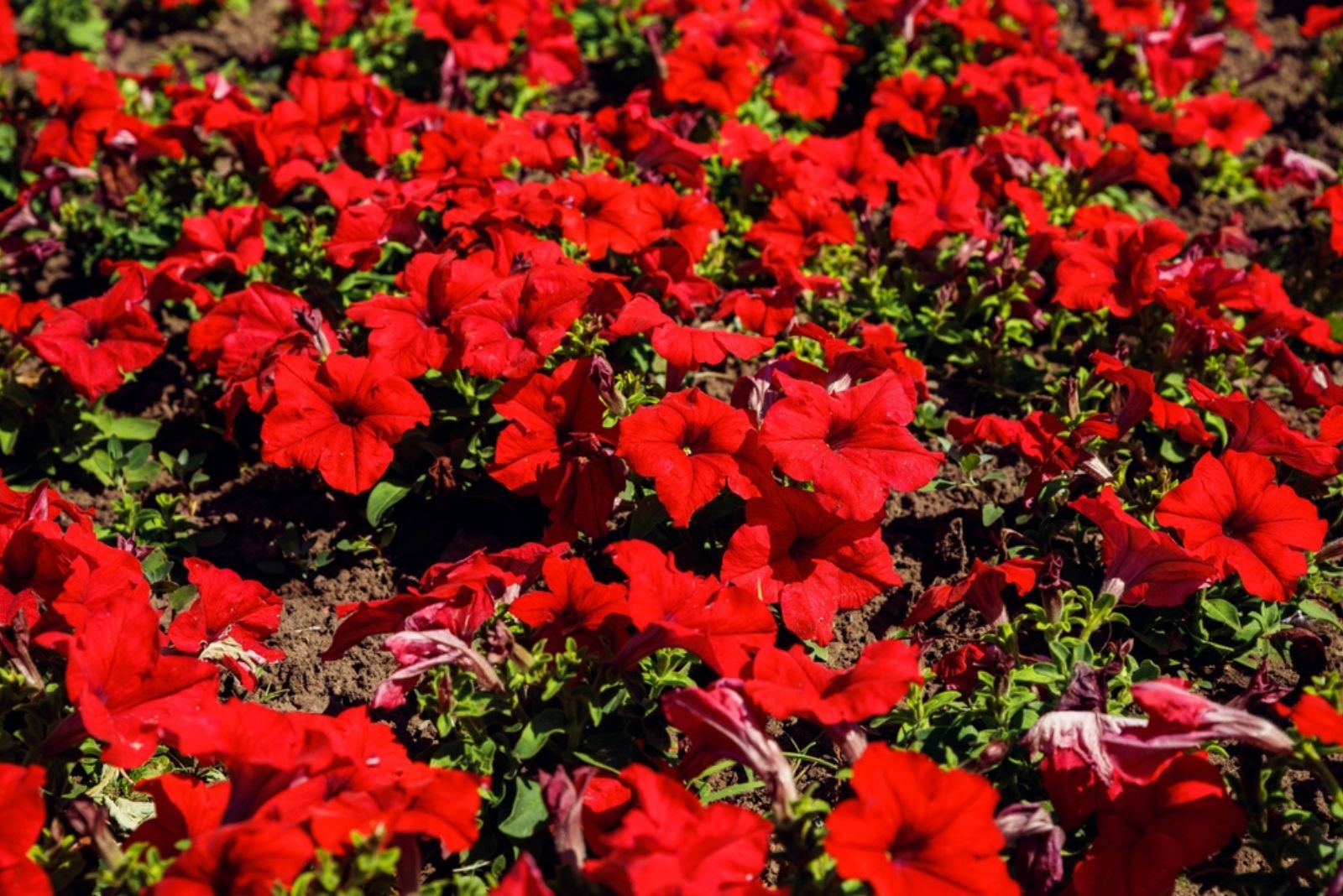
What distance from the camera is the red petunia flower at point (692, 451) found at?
2.58 meters

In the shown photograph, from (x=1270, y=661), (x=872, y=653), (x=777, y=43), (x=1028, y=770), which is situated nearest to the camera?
(x=872, y=653)

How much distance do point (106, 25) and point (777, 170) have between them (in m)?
3.31

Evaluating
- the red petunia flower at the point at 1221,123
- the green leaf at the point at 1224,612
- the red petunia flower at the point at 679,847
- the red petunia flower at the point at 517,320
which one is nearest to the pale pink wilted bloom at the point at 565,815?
the red petunia flower at the point at 679,847

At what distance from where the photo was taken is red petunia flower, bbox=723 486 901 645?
2.54m

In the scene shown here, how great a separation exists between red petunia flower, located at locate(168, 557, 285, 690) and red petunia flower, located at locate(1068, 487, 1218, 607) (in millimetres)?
1772

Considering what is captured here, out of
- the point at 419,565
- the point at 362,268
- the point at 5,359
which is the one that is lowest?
the point at 419,565

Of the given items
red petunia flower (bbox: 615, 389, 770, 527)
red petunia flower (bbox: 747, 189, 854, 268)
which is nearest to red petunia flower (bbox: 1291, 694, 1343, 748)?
red petunia flower (bbox: 615, 389, 770, 527)

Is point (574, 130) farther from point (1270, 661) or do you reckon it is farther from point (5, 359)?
point (1270, 661)

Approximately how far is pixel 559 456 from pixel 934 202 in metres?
1.61

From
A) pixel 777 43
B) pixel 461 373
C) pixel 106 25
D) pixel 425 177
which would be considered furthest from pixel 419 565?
pixel 106 25

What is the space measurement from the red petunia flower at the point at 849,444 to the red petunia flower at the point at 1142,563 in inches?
14.5

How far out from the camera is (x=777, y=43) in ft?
14.8

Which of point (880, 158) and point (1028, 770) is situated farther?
point (880, 158)

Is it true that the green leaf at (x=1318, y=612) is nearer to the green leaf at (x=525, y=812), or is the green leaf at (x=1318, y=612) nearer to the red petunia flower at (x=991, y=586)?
the red petunia flower at (x=991, y=586)
